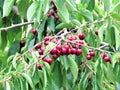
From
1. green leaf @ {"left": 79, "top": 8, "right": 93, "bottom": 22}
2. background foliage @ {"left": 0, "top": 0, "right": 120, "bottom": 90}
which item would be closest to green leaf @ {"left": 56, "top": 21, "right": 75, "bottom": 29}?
background foliage @ {"left": 0, "top": 0, "right": 120, "bottom": 90}

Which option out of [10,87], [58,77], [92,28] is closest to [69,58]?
[58,77]

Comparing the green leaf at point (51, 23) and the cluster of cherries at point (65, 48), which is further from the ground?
the green leaf at point (51, 23)

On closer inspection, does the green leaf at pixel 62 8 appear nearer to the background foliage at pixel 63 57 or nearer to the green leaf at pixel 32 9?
the background foliage at pixel 63 57

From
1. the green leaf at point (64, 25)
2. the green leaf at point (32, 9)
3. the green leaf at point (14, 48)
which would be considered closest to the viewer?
the green leaf at point (32, 9)

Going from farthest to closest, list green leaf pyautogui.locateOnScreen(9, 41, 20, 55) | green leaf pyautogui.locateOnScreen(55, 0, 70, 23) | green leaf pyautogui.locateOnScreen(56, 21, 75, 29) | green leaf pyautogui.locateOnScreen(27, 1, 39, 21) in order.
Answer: green leaf pyautogui.locateOnScreen(9, 41, 20, 55)
green leaf pyautogui.locateOnScreen(56, 21, 75, 29)
green leaf pyautogui.locateOnScreen(27, 1, 39, 21)
green leaf pyautogui.locateOnScreen(55, 0, 70, 23)

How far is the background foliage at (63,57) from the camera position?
1500mm

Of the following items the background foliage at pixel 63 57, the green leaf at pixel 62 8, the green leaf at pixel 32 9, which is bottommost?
the background foliage at pixel 63 57

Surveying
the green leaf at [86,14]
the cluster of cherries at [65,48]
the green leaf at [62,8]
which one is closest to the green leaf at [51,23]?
the green leaf at [86,14]

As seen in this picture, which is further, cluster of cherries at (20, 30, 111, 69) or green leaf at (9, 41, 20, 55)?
green leaf at (9, 41, 20, 55)

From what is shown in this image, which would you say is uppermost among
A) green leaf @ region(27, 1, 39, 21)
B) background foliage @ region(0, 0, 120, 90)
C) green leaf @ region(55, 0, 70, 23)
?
green leaf @ region(27, 1, 39, 21)

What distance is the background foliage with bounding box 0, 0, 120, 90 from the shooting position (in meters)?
1.50

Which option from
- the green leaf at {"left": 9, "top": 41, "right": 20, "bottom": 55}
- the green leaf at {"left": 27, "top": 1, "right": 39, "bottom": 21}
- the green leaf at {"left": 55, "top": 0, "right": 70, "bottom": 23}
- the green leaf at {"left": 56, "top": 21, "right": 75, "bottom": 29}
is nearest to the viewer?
the green leaf at {"left": 55, "top": 0, "right": 70, "bottom": 23}

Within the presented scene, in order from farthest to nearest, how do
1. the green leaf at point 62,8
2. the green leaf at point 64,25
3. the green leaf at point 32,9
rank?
the green leaf at point 64,25, the green leaf at point 32,9, the green leaf at point 62,8

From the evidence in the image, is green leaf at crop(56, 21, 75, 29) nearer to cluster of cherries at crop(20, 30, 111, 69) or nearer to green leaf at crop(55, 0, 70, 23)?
cluster of cherries at crop(20, 30, 111, 69)
